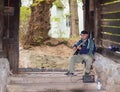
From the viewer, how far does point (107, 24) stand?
33.8ft

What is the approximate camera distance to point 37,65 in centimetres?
1644

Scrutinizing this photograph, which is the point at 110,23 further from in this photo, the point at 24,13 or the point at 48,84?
the point at 24,13

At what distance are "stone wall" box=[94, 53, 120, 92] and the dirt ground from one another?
6124 mm

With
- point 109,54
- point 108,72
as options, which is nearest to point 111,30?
point 109,54

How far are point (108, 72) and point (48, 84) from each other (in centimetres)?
197

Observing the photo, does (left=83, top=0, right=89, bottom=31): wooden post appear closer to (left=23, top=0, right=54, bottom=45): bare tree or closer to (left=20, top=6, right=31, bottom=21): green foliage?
(left=23, top=0, right=54, bottom=45): bare tree

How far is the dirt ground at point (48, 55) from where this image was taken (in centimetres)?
1661

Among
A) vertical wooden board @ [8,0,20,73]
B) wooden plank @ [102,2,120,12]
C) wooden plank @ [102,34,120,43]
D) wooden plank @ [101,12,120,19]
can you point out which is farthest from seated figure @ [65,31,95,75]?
vertical wooden board @ [8,0,20,73]

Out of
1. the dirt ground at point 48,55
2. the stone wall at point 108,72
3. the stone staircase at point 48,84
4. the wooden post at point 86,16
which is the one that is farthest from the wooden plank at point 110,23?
the dirt ground at point 48,55

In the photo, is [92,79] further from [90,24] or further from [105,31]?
[90,24]

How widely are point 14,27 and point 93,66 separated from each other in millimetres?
2510

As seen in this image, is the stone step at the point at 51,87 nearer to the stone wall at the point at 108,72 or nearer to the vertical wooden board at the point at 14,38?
the stone wall at the point at 108,72

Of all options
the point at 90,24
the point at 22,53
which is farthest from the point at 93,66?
the point at 22,53

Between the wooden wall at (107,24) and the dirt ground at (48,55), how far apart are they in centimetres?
512
